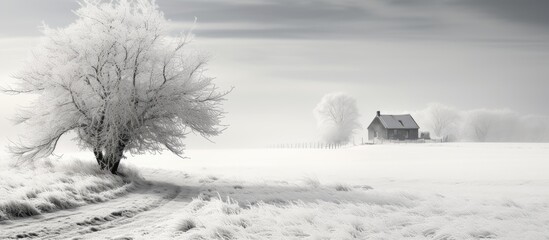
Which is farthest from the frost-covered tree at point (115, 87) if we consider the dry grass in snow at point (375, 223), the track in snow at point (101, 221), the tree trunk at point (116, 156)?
the dry grass in snow at point (375, 223)

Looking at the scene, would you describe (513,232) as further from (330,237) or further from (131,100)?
(131,100)

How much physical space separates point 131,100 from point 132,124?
45.3 inches

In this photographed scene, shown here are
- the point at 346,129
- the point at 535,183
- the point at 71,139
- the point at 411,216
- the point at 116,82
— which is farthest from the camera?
the point at 346,129

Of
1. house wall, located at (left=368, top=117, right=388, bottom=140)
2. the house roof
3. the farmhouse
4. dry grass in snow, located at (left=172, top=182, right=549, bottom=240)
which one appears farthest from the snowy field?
house wall, located at (left=368, top=117, right=388, bottom=140)

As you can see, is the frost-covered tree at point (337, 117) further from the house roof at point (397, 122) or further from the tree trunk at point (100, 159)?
the tree trunk at point (100, 159)

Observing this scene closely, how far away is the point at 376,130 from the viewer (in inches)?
3487

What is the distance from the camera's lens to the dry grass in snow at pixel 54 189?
12.2m

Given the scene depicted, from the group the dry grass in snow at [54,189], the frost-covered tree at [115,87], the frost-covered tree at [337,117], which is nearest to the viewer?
the dry grass in snow at [54,189]

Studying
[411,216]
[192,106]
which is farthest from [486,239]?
[192,106]

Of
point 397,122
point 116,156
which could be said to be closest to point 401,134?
point 397,122

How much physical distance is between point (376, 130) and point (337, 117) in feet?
23.3

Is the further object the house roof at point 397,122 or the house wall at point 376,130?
the house wall at point 376,130

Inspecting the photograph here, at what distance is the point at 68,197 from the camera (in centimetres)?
1452

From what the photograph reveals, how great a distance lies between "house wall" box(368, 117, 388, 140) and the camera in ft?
280
